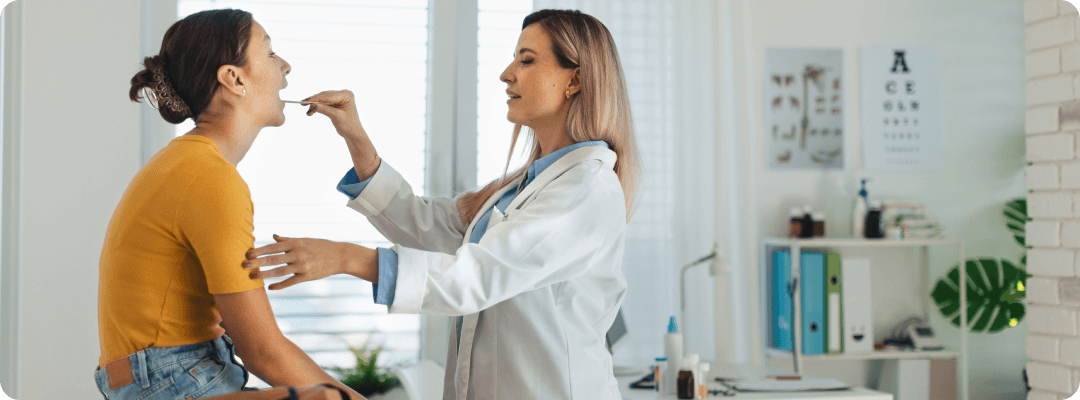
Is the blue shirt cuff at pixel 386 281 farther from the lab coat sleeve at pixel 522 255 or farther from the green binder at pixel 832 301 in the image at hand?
the green binder at pixel 832 301

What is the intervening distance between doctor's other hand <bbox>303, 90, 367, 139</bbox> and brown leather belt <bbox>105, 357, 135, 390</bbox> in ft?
2.27

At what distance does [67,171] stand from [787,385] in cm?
244

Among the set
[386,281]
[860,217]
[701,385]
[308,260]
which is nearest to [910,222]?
[860,217]

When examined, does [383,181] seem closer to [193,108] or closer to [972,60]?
[193,108]

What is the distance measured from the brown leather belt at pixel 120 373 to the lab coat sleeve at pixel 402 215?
72cm

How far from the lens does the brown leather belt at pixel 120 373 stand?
1024mm

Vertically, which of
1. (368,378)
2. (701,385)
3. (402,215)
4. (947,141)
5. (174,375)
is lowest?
(368,378)

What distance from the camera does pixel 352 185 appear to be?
1.68 m

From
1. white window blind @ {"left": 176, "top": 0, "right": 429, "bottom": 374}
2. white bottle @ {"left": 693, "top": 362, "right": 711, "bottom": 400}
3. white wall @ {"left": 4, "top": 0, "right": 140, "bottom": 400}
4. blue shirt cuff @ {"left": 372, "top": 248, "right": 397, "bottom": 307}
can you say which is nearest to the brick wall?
white bottle @ {"left": 693, "top": 362, "right": 711, "bottom": 400}

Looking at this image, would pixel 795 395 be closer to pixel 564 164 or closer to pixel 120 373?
pixel 564 164

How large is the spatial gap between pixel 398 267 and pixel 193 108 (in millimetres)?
449

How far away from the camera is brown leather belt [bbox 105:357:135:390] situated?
3.36 feet

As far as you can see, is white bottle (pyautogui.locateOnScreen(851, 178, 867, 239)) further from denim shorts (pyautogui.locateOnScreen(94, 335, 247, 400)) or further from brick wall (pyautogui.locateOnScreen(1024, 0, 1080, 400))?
denim shorts (pyautogui.locateOnScreen(94, 335, 247, 400))

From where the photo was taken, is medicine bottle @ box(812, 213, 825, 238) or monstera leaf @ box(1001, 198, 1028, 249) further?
monstera leaf @ box(1001, 198, 1028, 249)
